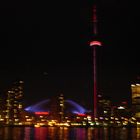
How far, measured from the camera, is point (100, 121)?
119m

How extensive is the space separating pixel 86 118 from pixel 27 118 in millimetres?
19093

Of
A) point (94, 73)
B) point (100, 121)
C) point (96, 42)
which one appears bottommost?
point (100, 121)

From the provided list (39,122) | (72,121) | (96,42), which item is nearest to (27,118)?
(39,122)

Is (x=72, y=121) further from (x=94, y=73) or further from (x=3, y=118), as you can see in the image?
(x=94, y=73)

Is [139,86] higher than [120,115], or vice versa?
[139,86]

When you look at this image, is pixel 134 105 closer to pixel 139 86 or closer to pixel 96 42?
pixel 139 86

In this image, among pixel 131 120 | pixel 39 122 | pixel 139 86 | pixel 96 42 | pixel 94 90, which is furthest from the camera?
pixel 139 86

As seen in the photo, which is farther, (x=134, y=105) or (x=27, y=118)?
(x=27, y=118)

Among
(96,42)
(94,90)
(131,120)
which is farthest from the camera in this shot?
(131,120)

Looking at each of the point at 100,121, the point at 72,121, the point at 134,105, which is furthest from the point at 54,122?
the point at 134,105

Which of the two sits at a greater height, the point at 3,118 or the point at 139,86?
the point at 139,86

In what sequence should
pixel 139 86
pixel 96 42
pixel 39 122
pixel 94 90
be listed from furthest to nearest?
1. pixel 139 86
2. pixel 39 122
3. pixel 96 42
4. pixel 94 90

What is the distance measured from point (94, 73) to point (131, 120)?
81.4 ft

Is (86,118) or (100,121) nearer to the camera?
(100,121)
